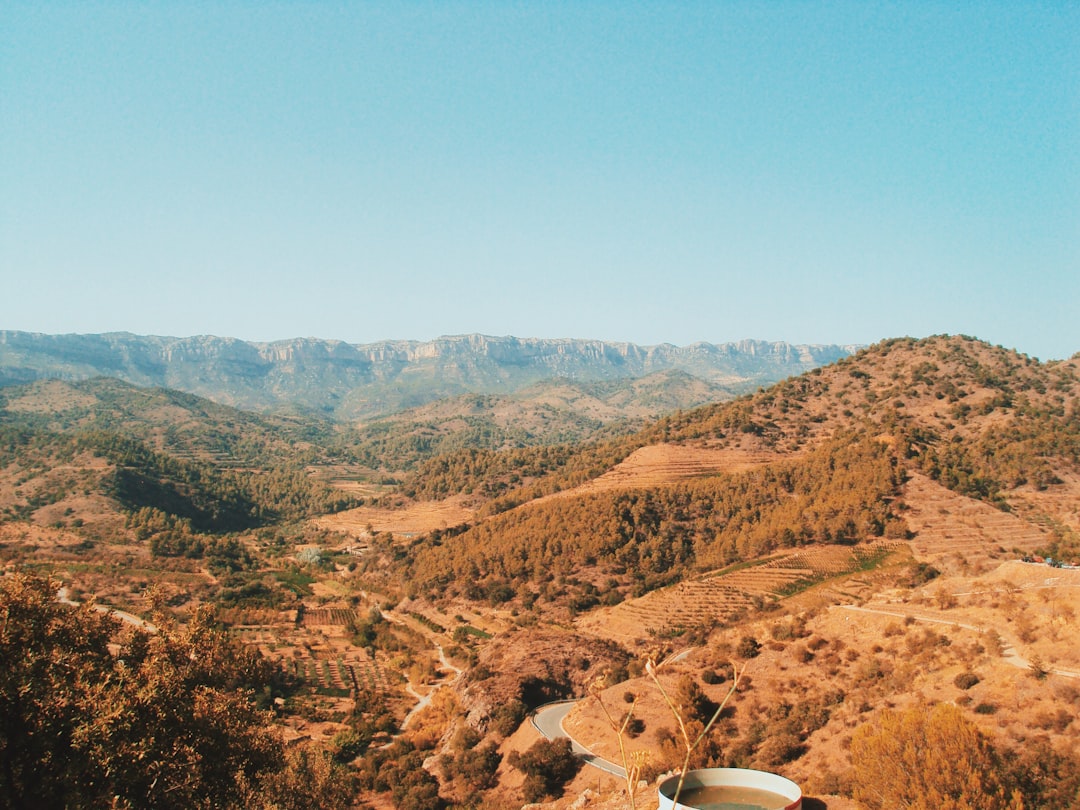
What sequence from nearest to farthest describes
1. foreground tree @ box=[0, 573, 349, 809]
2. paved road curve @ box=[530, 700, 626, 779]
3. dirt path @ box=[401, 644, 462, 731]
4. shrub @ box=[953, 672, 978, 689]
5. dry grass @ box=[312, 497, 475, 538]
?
foreground tree @ box=[0, 573, 349, 809] < shrub @ box=[953, 672, 978, 689] < paved road curve @ box=[530, 700, 626, 779] < dirt path @ box=[401, 644, 462, 731] < dry grass @ box=[312, 497, 475, 538]

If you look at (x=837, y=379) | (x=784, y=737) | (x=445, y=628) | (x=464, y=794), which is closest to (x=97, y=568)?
(x=445, y=628)

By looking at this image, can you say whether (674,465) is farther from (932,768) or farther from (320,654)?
(932,768)

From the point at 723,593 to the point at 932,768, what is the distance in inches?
1462

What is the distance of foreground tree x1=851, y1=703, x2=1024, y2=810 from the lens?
15461mm

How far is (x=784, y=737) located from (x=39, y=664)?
23266 millimetres

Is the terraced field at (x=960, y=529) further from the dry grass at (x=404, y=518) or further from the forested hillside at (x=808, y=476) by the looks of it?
the dry grass at (x=404, y=518)

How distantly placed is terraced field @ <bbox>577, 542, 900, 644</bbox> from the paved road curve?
12.5 metres

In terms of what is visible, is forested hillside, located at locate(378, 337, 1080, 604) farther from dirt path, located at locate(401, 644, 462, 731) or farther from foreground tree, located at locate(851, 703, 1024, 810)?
foreground tree, located at locate(851, 703, 1024, 810)

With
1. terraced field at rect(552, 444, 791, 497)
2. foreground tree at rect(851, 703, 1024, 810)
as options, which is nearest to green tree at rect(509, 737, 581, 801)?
foreground tree at rect(851, 703, 1024, 810)

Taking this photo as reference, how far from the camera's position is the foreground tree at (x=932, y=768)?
15461 mm

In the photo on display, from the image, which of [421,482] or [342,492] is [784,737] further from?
[342,492]

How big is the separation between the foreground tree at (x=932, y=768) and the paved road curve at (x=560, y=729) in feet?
38.9

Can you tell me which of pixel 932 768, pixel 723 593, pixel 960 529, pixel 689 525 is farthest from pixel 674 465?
pixel 932 768

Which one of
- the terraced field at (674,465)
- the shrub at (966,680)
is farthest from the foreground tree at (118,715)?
the terraced field at (674,465)
